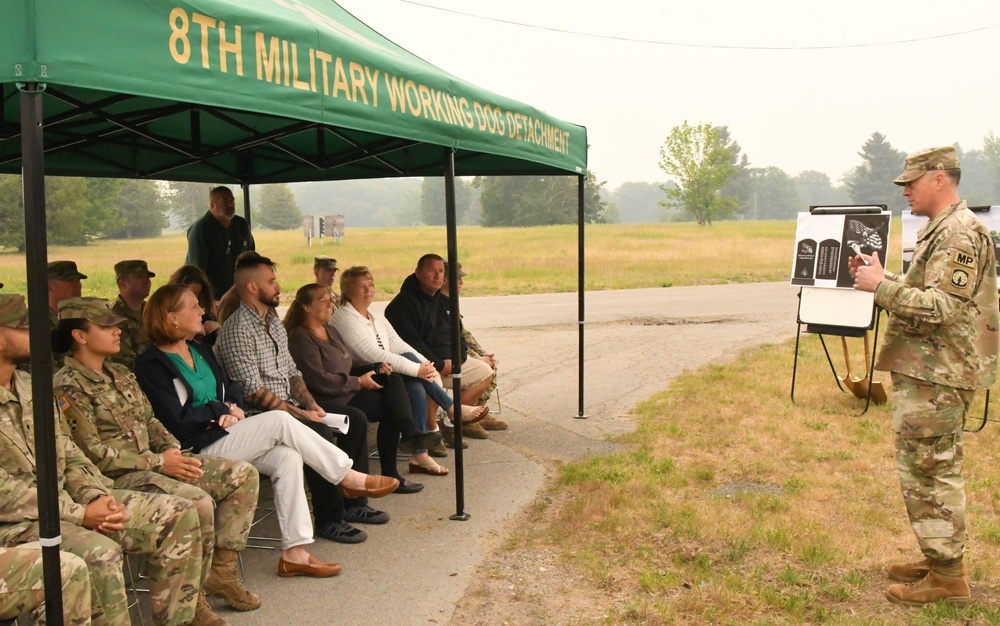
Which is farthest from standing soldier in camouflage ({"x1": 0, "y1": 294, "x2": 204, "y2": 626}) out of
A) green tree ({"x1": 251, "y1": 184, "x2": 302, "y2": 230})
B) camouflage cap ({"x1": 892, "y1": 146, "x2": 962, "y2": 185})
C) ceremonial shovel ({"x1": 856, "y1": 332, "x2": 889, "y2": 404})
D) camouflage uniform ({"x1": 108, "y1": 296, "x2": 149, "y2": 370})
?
green tree ({"x1": 251, "y1": 184, "x2": 302, "y2": 230})

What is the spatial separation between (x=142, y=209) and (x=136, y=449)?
79532 mm

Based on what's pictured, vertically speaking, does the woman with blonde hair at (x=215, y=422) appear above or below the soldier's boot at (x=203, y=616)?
above

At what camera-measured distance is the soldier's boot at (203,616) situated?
367 centimetres

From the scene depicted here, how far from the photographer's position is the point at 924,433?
13.0 feet

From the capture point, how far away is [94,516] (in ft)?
10.6

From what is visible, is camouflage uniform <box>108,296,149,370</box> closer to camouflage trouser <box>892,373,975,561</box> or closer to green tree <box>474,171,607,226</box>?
camouflage trouser <box>892,373,975,561</box>

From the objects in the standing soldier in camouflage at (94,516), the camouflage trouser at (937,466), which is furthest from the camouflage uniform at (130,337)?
the camouflage trouser at (937,466)

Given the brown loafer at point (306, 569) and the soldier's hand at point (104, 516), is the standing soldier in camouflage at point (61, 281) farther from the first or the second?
the soldier's hand at point (104, 516)

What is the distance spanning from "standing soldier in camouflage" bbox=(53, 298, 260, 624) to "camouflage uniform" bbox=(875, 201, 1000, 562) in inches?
120

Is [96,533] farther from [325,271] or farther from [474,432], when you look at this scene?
[474,432]

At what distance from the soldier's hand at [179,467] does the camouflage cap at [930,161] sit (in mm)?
3476

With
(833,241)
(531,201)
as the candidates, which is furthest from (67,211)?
(531,201)

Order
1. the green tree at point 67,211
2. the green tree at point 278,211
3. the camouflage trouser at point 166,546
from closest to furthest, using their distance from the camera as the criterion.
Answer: the camouflage trouser at point 166,546
the green tree at point 67,211
the green tree at point 278,211

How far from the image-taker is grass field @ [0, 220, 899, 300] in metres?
26.2
